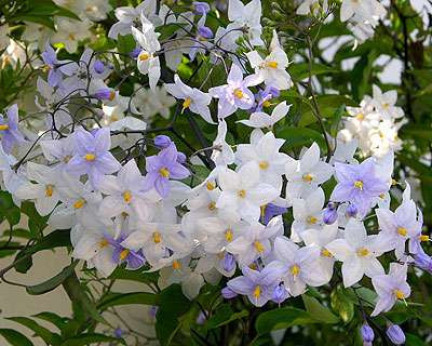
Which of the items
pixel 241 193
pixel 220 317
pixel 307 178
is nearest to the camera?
pixel 241 193

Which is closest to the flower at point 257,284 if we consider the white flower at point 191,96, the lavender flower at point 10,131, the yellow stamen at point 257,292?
the yellow stamen at point 257,292

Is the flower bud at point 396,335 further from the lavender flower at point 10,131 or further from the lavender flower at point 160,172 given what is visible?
the lavender flower at point 10,131

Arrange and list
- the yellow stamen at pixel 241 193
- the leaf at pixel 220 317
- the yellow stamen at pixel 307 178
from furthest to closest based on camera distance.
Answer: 1. the leaf at pixel 220 317
2. the yellow stamen at pixel 307 178
3. the yellow stamen at pixel 241 193

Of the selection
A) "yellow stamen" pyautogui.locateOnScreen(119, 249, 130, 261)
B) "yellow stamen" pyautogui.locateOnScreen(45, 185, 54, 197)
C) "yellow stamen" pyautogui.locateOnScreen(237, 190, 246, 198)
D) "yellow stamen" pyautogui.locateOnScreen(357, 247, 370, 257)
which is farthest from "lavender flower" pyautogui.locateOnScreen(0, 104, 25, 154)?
"yellow stamen" pyautogui.locateOnScreen(357, 247, 370, 257)

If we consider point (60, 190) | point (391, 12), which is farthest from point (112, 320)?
point (60, 190)

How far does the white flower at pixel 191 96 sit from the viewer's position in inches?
39.8

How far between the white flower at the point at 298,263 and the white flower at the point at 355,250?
0.9 inches

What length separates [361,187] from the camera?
93 cm

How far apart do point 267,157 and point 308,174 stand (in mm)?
66

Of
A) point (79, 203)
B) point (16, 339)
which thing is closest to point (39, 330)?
point (16, 339)

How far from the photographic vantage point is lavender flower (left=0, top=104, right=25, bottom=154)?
104 centimetres

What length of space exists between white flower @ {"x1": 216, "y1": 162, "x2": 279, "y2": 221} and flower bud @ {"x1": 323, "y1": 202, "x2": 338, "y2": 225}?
0.20 ft

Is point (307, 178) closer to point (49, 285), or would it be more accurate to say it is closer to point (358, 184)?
point (358, 184)

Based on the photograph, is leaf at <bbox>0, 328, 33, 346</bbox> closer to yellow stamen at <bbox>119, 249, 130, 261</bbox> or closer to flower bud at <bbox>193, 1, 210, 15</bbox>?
yellow stamen at <bbox>119, 249, 130, 261</bbox>
